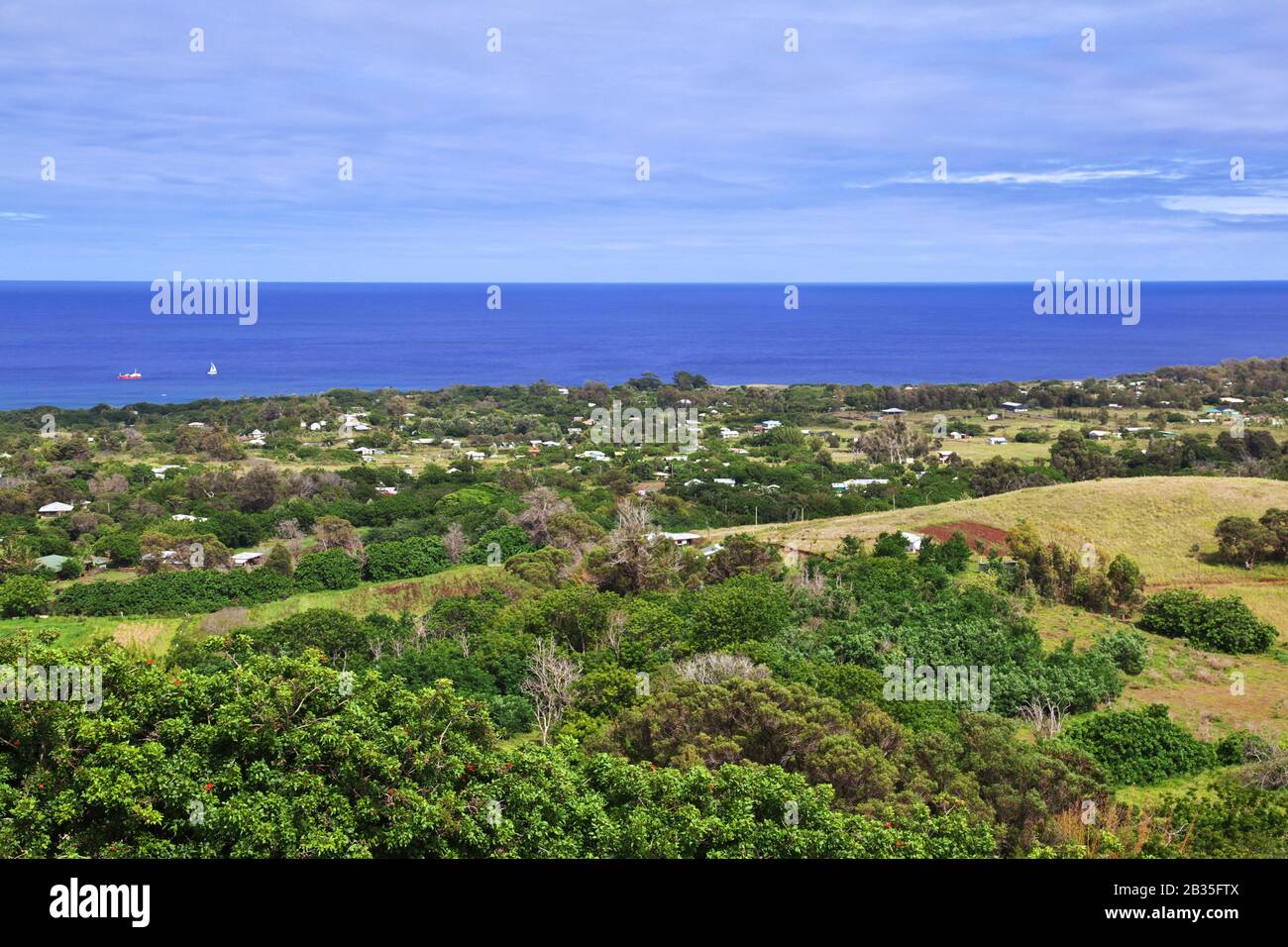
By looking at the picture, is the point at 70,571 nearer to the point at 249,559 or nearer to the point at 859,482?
the point at 249,559

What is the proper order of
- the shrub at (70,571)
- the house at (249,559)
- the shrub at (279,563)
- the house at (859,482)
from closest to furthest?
the shrub at (279,563) → the shrub at (70,571) → the house at (249,559) → the house at (859,482)

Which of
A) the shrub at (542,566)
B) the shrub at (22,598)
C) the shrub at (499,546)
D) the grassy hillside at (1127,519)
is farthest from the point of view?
the shrub at (499,546)

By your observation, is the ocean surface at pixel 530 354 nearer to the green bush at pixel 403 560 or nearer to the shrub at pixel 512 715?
the green bush at pixel 403 560

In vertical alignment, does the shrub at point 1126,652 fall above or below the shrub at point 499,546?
below

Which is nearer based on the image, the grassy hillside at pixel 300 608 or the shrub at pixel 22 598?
the grassy hillside at pixel 300 608

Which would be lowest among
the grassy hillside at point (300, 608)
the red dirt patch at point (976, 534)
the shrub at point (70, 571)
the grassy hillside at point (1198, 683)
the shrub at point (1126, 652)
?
the grassy hillside at point (1198, 683)

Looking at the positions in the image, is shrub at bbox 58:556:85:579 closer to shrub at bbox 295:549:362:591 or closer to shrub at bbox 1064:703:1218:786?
shrub at bbox 295:549:362:591

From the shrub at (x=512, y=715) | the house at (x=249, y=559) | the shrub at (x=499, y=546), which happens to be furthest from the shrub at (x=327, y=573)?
the shrub at (x=512, y=715)
